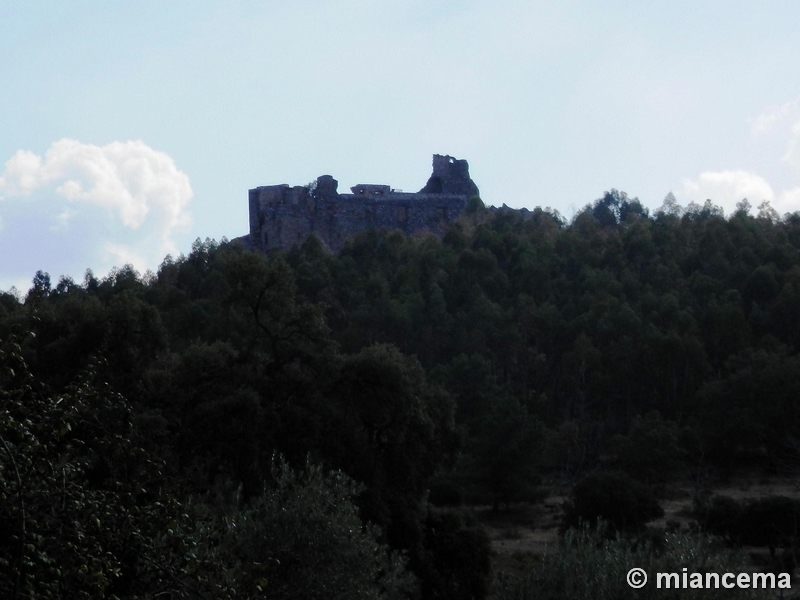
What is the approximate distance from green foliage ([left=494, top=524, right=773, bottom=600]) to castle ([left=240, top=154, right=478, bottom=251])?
4020cm

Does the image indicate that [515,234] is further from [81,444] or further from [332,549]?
[81,444]

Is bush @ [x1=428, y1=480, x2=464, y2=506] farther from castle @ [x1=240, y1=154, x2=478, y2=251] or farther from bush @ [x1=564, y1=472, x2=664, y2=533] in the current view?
castle @ [x1=240, y1=154, x2=478, y2=251]

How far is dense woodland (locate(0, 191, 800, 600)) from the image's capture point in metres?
5.98

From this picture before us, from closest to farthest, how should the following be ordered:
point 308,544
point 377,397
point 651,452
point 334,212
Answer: point 308,544
point 377,397
point 651,452
point 334,212

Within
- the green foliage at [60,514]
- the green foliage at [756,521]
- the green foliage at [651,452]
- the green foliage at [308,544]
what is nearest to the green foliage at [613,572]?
the green foliage at [308,544]

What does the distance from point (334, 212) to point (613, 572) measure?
43578 mm

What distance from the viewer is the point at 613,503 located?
23344mm

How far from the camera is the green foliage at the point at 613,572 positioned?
9664 millimetres

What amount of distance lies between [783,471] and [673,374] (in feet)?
19.1

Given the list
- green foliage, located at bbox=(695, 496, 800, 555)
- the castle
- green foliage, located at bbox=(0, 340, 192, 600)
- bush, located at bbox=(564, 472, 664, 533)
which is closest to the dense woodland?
green foliage, located at bbox=(0, 340, 192, 600)

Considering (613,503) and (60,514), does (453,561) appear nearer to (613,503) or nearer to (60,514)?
(613,503)

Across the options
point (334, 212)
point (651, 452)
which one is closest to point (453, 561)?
point (651, 452)

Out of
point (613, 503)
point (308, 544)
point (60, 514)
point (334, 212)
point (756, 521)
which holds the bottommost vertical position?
point (756, 521)

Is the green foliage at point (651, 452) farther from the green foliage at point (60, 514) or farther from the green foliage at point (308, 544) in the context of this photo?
the green foliage at point (60, 514)
